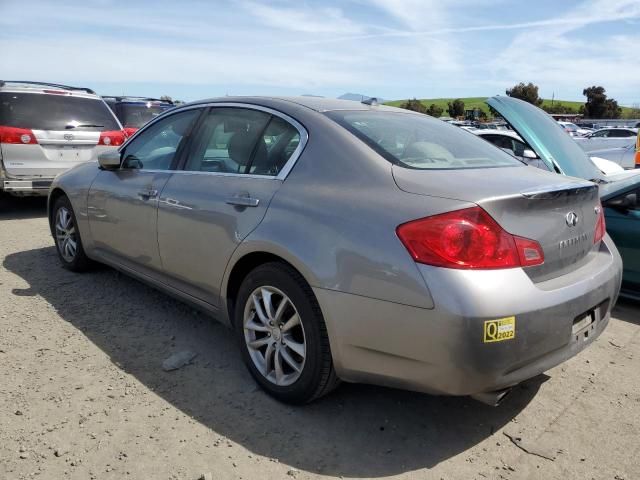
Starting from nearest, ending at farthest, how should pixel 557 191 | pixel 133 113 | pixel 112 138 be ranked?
pixel 557 191, pixel 112 138, pixel 133 113

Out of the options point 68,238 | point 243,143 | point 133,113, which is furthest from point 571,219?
point 133,113

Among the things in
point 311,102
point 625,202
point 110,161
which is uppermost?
point 311,102

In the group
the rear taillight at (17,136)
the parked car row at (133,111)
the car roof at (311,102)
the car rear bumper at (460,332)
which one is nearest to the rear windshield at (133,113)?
the parked car row at (133,111)

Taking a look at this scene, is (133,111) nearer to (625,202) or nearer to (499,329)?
(625,202)

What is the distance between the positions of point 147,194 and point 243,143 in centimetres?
92

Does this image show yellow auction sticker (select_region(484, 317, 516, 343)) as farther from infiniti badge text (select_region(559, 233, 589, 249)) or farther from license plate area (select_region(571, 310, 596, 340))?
infiniti badge text (select_region(559, 233, 589, 249))

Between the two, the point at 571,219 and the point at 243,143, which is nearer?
the point at 571,219

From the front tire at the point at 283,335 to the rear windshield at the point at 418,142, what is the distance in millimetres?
819

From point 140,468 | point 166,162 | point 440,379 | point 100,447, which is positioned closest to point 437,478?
point 440,379

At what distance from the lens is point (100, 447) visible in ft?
8.30

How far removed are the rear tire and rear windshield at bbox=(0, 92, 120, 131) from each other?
285 cm

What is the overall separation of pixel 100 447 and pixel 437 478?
155cm

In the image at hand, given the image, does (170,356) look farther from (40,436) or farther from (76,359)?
(40,436)

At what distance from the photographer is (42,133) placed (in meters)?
7.34
